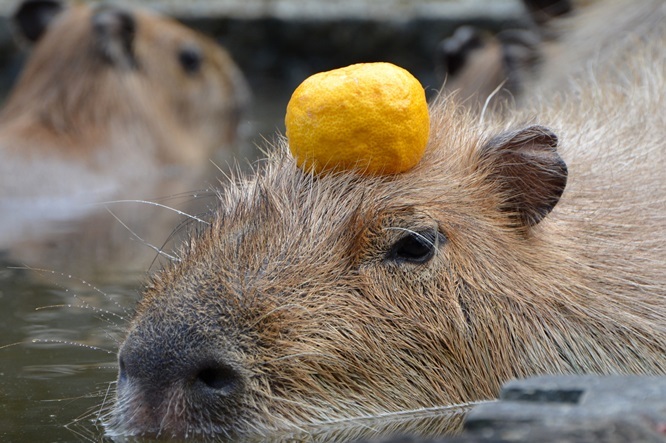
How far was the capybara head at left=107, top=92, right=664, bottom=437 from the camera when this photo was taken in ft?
8.91

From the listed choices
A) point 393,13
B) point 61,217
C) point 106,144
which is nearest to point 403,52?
point 393,13

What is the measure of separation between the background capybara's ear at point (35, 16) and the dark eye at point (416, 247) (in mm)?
6215

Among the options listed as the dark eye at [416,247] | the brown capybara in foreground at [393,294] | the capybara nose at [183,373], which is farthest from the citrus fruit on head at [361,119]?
the capybara nose at [183,373]

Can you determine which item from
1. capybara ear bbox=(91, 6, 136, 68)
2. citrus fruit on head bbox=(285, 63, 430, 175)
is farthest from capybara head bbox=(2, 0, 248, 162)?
citrus fruit on head bbox=(285, 63, 430, 175)

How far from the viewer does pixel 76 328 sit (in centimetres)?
418

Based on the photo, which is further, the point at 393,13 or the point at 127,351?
the point at 393,13

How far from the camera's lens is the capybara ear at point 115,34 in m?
8.05

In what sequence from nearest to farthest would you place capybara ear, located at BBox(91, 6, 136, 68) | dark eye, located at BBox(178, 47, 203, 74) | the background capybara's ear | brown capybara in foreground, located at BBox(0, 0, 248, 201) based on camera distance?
brown capybara in foreground, located at BBox(0, 0, 248, 201)
capybara ear, located at BBox(91, 6, 136, 68)
the background capybara's ear
dark eye, located at BBox(178, 47, 203, 74)

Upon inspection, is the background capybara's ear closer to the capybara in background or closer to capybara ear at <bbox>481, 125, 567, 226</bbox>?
the capybara in background

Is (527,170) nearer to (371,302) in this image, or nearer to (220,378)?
(371,302)

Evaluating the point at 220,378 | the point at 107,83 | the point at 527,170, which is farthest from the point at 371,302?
the point at 107,83

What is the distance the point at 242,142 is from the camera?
10.4 m

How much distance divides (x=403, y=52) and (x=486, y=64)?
516 centimetres

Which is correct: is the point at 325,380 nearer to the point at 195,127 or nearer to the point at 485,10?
the point at 195,127
